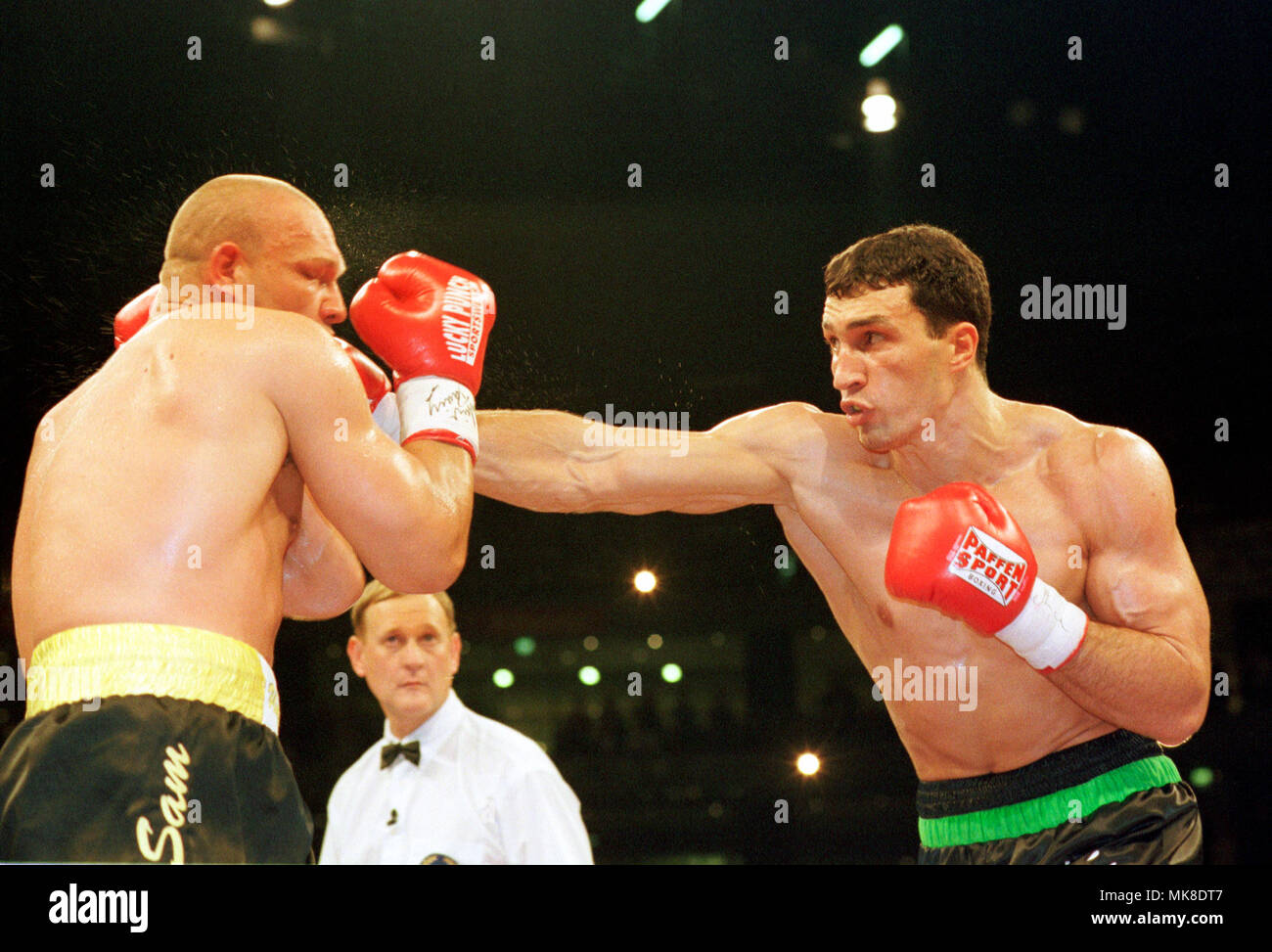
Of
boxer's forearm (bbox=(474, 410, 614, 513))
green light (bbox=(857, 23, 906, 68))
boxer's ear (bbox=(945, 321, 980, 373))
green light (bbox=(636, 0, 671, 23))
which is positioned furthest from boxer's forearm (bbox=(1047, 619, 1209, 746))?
green light (bbox=(636, 0, 671, 23))

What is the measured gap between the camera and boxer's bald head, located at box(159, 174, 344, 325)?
1931 millimetres

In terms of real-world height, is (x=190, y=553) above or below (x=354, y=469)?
below

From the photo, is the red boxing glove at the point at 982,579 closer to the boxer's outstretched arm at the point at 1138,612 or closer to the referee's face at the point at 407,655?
the boxer's outstretched arm at the point at 1138,612

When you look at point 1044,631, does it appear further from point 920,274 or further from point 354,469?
point 354,469

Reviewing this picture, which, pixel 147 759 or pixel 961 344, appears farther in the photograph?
pixel 961 344

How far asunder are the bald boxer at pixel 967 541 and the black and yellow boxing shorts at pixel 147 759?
3.14 feet

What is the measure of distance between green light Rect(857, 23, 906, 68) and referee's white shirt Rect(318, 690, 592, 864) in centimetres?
Result: 244

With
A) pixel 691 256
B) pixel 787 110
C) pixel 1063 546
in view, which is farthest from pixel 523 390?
pixel 1063 546

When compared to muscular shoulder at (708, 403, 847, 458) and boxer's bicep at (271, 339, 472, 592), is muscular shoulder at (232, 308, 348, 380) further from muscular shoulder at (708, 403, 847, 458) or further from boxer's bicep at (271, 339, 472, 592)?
muscular shoulder at (708, 403, 847, 458)

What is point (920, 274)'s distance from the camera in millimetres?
2629

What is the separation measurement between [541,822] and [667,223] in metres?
1.96

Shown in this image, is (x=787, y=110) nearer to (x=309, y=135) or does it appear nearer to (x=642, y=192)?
(x=642, y=192)

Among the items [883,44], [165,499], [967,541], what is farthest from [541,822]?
[883,44]
